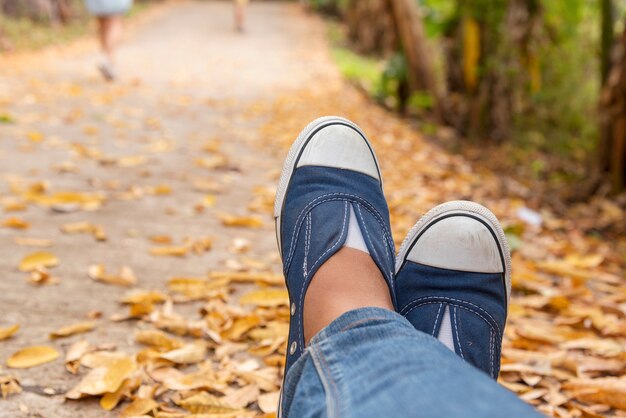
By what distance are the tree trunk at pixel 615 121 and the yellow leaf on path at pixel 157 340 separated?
284cm

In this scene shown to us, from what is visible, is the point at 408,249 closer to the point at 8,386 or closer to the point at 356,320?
the point at 356,320

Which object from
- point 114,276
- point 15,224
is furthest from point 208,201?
point 114,276

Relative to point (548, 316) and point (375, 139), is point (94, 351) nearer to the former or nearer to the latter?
point (548, 316)

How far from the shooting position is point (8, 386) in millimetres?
1395

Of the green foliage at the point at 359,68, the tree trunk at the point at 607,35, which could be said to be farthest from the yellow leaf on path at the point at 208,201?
the green foliage at the point at 359,68

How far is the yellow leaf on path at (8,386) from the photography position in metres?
1.38

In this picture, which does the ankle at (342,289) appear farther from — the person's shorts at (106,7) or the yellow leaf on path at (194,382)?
the person's shorts at (106,7)

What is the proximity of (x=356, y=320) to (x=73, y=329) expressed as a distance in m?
0.91

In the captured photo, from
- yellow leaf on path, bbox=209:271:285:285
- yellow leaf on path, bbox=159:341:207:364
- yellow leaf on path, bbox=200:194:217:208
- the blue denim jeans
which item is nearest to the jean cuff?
the blue denim jeans

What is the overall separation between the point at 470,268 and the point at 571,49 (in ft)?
15.9

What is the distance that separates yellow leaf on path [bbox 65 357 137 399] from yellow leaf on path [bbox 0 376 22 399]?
11 cm

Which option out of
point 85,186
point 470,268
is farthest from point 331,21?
point 470,268

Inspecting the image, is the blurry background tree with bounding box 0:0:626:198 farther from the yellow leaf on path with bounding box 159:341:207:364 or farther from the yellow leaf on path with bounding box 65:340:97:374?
the yellow leaf on path with bounding box 65:340:97:374

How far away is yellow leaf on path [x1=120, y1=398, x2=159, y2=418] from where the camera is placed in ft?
4.50
